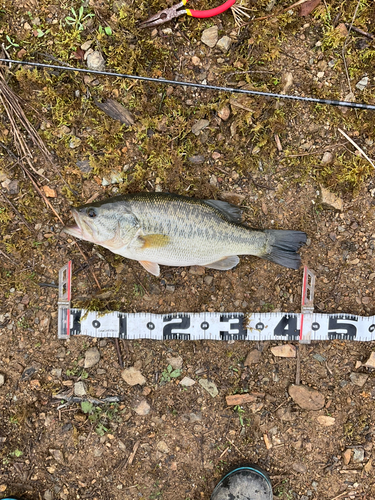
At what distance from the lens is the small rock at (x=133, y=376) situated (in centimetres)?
388

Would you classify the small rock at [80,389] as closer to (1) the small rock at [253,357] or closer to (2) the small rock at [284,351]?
(1) the small rock at [253,357]

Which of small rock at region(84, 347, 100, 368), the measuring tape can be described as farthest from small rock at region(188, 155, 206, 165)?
small rock at region(84, 347, 100, 368)

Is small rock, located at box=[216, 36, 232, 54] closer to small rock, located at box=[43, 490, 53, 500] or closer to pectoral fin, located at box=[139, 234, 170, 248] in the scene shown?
pectoral fin, located at box=[139, 234, 170, 248]

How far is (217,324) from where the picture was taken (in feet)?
12.7

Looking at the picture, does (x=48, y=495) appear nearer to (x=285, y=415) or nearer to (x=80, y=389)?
(x=80, y=389)

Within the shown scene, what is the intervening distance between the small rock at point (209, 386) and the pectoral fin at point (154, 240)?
68.3 inches

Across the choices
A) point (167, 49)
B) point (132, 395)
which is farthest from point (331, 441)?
point (167, 49)

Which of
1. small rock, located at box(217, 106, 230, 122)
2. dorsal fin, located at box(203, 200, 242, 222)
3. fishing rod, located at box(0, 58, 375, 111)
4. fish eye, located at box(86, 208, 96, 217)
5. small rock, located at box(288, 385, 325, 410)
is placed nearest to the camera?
fish eye, located at box(86, 208, 96, 217)

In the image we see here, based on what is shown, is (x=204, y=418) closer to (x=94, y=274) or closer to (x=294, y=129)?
(x=94, y=274)

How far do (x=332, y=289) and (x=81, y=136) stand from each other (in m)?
3.51

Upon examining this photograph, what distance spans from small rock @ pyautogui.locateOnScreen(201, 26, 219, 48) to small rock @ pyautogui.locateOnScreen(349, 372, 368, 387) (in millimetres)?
4229

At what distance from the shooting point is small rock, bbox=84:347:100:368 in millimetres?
3873

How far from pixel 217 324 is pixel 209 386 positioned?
2.48 feet

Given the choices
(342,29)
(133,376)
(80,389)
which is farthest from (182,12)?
(80,389)
